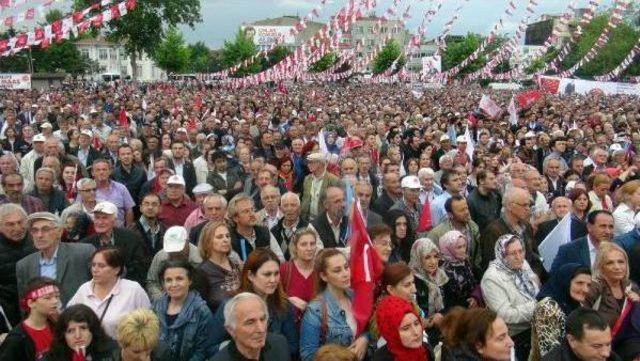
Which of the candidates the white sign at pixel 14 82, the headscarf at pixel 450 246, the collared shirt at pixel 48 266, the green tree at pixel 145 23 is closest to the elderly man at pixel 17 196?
the collared shirt at pixel 48 266

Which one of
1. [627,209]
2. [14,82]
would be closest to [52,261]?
[627,209]

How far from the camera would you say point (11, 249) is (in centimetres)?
529

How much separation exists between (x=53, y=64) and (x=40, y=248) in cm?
7769

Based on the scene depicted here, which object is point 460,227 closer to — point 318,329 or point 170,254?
point 318,329

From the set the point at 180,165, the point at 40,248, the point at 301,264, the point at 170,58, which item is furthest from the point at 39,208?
the point at 170,58

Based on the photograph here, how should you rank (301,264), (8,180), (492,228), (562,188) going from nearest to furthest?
(301,264), (492,228), (8,180), (562,188)

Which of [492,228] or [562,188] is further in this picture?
[562,188]

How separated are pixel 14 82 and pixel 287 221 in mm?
32595

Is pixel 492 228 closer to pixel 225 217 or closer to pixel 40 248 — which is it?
pixel 225 217

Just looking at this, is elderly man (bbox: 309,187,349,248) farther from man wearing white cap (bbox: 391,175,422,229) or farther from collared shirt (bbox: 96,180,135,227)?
collared shirt (bbox: 96,180,135,227)

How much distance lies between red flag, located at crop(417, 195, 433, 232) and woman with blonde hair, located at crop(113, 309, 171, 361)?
3.77 meters

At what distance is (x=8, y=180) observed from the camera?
677 centimetres

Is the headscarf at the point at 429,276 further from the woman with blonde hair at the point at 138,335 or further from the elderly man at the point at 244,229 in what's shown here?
the woman with blonde hair at the point at 138,335

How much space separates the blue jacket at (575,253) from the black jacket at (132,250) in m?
3.34
